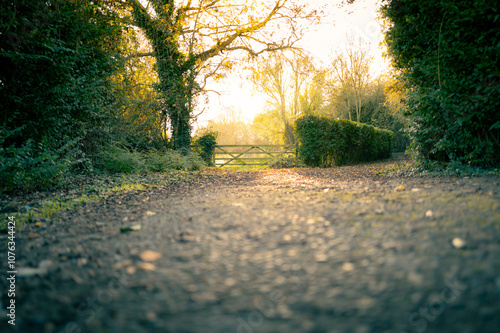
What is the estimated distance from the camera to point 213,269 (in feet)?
6.09

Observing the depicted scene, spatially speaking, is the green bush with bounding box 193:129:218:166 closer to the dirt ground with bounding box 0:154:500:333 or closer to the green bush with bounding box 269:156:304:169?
the green bush with bounding box 269:156:304:169

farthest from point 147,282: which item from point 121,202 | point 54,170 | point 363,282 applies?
point 54,170

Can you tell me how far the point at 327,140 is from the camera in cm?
1248

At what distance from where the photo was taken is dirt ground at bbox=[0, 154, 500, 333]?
4.29 feet

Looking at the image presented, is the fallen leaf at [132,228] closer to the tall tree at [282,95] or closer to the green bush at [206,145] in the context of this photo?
the green bush at [206,145]

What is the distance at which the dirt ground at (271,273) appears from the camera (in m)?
1.31

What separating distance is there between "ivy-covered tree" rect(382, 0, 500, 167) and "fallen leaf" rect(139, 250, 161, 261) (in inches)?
234

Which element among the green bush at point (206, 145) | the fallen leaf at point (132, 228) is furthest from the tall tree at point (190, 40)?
the fallen leaf at point (132, 228)

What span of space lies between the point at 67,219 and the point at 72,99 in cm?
489

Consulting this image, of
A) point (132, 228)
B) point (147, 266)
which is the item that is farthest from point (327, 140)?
point (147, 266)

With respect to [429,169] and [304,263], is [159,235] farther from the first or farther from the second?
[429,169]

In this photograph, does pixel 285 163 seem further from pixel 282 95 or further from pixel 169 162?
pixel 282 95

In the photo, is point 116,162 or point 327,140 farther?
point 327,140

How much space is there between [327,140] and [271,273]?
1136 centimetres
